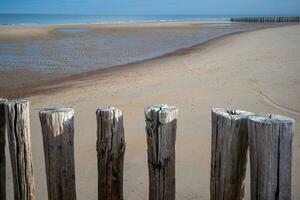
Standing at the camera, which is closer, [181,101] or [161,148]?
[161,148]

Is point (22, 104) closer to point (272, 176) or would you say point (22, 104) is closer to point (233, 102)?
point (272, 176)

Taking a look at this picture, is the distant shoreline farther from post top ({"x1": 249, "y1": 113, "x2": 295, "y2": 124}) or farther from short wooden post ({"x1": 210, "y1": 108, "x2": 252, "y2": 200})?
post top ({"x1": 249, "y1": 113, "x2": 295, "y2": 124})

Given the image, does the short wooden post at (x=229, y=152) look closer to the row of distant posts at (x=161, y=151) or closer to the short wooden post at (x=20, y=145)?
the row of distant posts at (x=161, y=151)

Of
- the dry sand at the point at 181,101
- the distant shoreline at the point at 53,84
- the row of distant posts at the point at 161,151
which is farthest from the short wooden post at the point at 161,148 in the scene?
the distant shoreline at the point at 53,84

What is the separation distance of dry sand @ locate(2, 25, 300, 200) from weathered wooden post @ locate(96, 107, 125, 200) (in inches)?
46.8

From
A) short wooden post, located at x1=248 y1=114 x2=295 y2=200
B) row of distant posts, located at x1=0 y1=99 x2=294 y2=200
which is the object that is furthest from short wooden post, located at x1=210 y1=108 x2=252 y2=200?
short wooden post, located at x1=248 y1=114 x2=295 y2=200

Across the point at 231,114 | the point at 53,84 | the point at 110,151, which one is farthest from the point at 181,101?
the point at 53,84

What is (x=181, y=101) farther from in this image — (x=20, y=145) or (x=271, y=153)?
(x=271, y=153)

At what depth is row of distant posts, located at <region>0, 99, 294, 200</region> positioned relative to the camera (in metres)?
2.47

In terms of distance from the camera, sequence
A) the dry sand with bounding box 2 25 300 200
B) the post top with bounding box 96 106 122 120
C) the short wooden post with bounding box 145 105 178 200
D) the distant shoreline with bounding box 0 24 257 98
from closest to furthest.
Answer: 1. the short wooden post with bounding box 145 105 178 200
2. the post top with bounding box 96 106 122 120
3. the dry sand with bounding box 2 25 300 200
4. the distant shoreline with bounding box 0 24 257 98

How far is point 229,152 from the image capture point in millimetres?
2625

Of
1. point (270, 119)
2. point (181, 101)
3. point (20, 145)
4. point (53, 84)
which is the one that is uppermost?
point (270, 119)

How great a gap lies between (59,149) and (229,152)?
55.1 inches

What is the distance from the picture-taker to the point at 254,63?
485 inches
